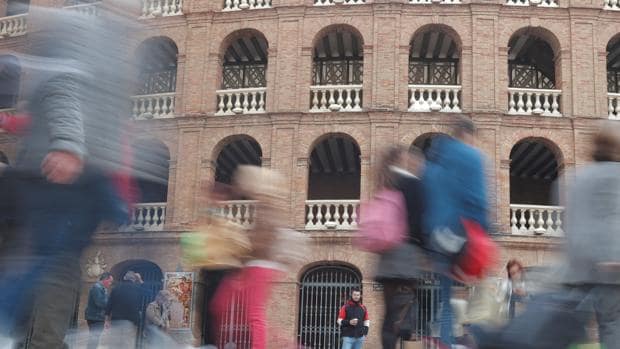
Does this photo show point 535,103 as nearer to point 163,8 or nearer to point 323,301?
point 323,301

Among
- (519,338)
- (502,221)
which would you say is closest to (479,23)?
(502,221)

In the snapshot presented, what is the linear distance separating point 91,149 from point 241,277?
7.68 feet

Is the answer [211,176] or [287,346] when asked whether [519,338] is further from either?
[211,176]

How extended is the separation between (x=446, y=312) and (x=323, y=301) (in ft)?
49.1

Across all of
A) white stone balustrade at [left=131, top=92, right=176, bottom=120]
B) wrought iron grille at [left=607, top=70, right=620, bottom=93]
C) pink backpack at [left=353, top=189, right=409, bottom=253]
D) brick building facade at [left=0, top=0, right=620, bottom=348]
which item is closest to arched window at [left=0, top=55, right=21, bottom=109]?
pink backpack at [left=353, top=189, right=409, bottom=253]

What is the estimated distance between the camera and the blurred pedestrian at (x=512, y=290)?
1007 cm

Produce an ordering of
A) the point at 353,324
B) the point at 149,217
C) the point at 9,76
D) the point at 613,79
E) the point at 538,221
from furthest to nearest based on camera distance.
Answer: the point at 613,79 → the point at 149,217 → the point at 538,221 → the point at 353,324 → the point at 9,76

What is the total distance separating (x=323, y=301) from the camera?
20.1 m

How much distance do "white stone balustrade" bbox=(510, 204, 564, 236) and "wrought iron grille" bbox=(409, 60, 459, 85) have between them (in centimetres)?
599

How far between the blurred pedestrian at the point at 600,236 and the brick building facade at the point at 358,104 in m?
14.4

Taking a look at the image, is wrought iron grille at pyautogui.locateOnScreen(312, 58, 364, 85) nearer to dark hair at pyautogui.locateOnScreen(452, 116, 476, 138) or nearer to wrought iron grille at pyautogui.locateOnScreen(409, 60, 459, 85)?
wrought iron grille at pyautogui.locateOnScreen(409, 60, 459, 85)

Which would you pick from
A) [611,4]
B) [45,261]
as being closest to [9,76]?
[45,261]

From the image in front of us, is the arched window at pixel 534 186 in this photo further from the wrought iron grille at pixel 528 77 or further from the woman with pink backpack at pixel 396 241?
the woman with pink backpack at pixel 396 241

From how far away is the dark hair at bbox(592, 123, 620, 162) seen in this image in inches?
190
